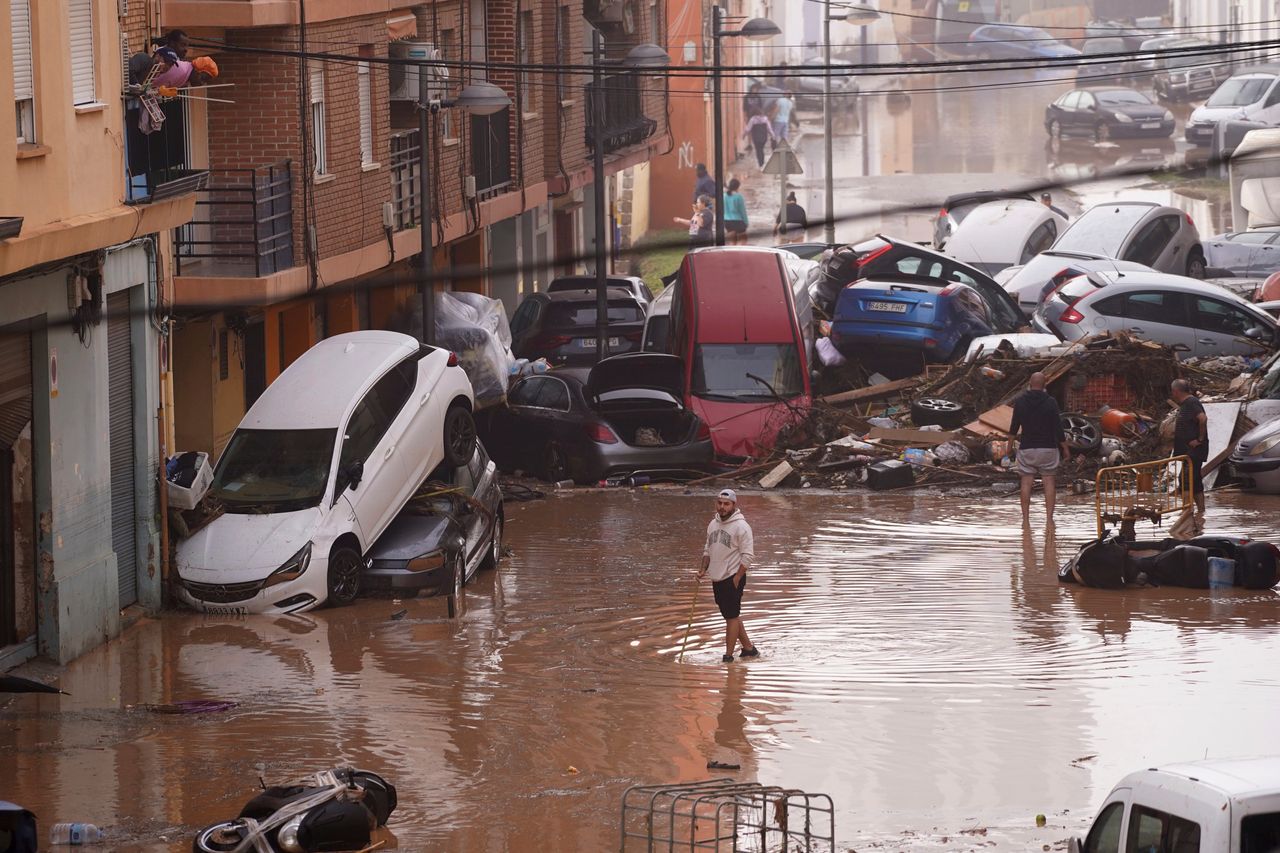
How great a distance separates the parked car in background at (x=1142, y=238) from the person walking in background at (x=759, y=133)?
28.4 meters

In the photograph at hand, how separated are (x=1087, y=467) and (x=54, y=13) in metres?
13.4

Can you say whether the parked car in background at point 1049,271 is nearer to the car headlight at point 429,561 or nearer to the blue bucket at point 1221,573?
the blue bucket at point 1221,573

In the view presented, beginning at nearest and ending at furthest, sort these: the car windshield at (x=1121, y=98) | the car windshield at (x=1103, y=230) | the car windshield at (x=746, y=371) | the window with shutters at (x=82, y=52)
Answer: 1. the window with shutters at (x=82, y=52)
2. the car windshield at (x=746, y=371)
3. the car windshield at (x=1103, y=230)
4. the car windshield at (x=1121, y=98)

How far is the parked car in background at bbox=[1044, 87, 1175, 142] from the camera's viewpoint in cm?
5734

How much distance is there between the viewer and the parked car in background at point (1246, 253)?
3622 centimetres

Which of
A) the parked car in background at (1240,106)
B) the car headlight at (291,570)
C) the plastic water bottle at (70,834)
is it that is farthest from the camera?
the parked car in background at (1240,106)

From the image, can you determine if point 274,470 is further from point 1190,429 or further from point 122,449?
point 1190,429

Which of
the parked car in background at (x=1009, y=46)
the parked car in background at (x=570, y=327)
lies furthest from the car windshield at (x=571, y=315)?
the parked car in background at (x=1009, y=46)

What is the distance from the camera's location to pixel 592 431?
23.8 metres

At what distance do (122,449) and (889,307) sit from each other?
13.4 m

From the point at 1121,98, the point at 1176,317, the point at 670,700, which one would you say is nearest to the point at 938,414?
the point at 1176,317

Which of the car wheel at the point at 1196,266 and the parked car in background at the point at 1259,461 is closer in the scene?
the parked car in background at the point at 1259,461

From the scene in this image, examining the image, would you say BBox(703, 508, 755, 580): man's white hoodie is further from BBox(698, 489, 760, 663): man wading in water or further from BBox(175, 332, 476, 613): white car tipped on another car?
BBox(175, 332, 476, 613): white car tipped on another car

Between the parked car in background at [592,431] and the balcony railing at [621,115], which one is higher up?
the balcony railing at [621,115]
